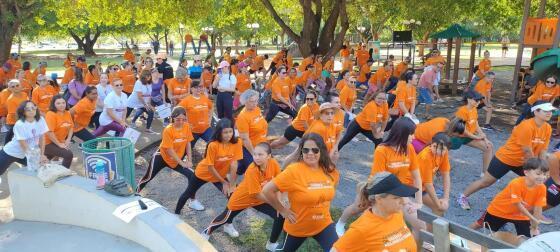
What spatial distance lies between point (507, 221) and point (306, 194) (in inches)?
88.1

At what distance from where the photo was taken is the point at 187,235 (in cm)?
382

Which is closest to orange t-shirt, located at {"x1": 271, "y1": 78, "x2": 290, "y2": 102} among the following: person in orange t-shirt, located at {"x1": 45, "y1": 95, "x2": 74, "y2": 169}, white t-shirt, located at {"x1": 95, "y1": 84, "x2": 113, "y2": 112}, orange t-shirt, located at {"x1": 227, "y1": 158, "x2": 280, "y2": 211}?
white t-shirt, located at {"x1": 95, "y1": 84, "x2": 113, "y2": 112}

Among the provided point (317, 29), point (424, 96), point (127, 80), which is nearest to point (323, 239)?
point (127, 80)

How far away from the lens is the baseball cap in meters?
2.86

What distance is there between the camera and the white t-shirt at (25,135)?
610 cm

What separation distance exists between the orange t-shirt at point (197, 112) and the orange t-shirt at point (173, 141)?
1358 millimetres

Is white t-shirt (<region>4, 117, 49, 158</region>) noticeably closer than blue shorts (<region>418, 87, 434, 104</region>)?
Yes

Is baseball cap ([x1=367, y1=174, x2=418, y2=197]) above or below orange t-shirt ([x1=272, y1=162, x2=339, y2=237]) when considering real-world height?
above

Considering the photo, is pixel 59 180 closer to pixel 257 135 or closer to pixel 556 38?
pixel 257 135

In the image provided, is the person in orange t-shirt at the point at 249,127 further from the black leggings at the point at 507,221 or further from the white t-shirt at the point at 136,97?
the white t-shirt at the point at 136,97

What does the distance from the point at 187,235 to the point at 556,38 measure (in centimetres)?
1259

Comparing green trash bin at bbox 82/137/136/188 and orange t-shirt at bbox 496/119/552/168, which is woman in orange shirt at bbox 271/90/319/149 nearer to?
green trash bin at bbox 82/137/136/188

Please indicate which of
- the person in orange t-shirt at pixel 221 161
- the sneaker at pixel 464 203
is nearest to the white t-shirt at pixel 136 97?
the person in orange t-shirt at pixel 221 161

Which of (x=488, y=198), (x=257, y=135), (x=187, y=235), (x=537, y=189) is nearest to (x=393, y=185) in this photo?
(x=187, y=235)
